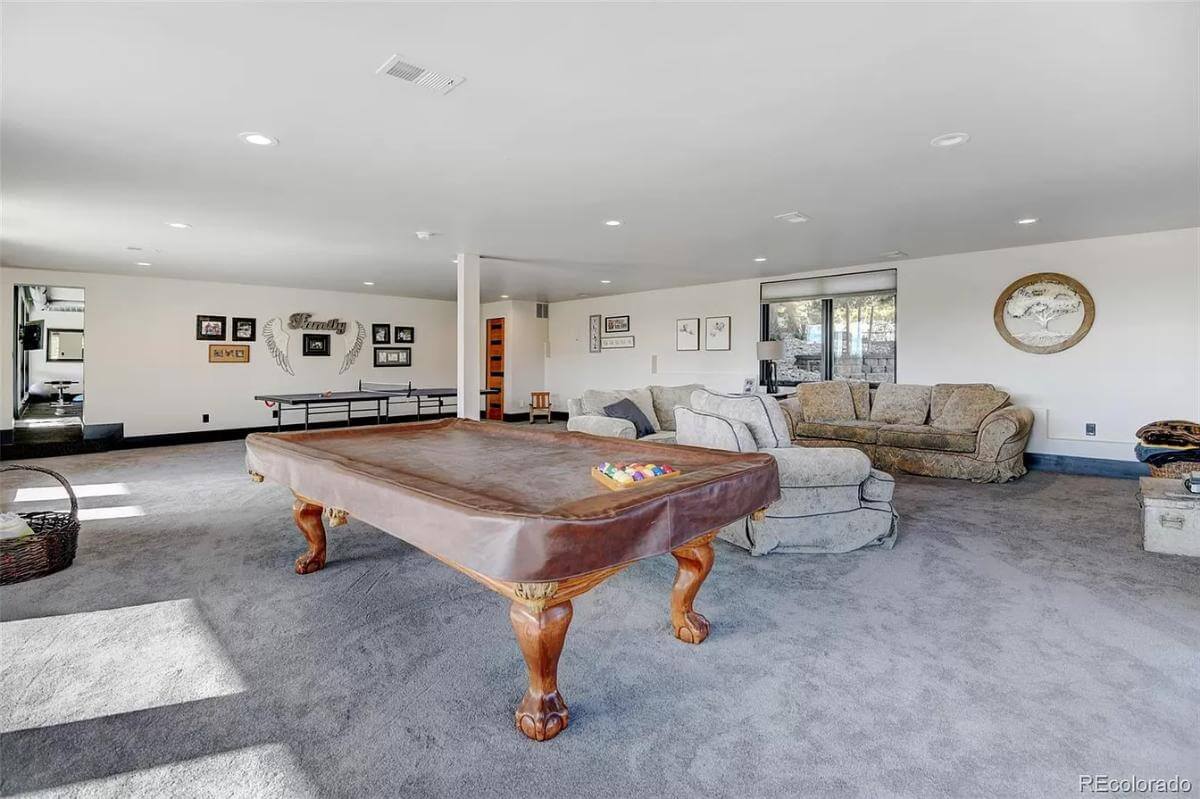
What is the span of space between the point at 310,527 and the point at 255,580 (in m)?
0.36

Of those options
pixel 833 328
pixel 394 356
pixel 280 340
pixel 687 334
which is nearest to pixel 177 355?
pixel 280 340

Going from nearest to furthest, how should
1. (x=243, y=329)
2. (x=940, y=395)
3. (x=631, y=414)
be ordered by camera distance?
(x=631, y=414)
(x=940, y=395)
(x=243, y=329)

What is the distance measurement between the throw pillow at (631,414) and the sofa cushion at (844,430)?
203 centimetres

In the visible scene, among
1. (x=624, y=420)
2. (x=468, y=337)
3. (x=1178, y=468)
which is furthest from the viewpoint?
(x=468, y=337)

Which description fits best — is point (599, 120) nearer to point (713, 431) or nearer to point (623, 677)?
Answer: point (713, 431)

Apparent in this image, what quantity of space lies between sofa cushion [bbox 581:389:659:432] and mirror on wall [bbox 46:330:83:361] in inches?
454

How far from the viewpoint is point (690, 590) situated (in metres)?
2.26

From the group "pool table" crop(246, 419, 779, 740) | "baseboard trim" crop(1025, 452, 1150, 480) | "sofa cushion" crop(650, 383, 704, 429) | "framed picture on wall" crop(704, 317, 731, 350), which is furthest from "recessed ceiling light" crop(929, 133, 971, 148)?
"framed picture on wall" crop(704, 317, 731, 350)

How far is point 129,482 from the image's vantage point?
530 centimetres

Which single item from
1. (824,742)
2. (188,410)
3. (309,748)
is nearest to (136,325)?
(188,410)

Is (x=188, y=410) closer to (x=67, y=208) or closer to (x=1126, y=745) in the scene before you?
(x=67, y=208)

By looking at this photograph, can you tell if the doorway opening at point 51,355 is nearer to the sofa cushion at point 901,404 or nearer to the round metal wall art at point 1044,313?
the sofa cushion at point 901,404

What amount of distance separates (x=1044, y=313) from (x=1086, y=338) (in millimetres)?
427
